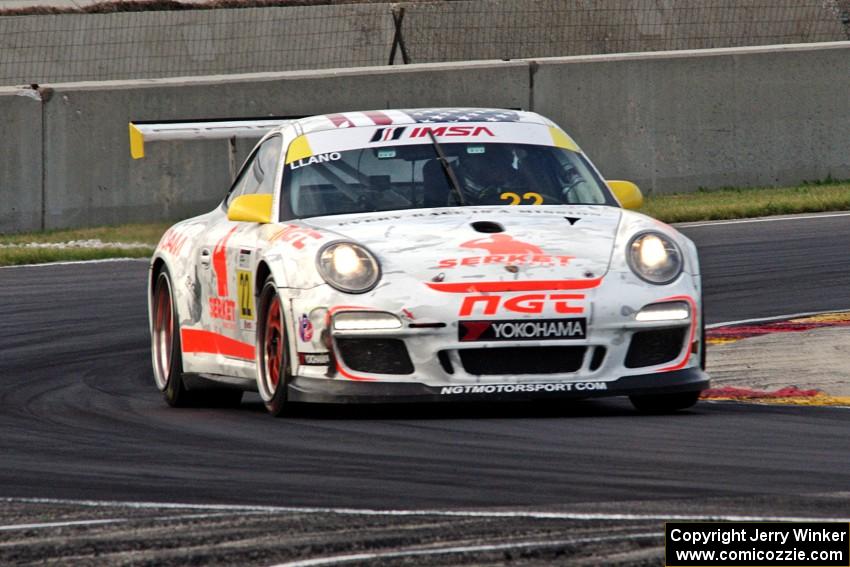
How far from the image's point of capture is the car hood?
26.7 ft

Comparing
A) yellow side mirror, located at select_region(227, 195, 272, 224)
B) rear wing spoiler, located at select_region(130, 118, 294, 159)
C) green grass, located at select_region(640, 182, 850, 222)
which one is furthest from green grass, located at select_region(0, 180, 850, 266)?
yellow side mirror, located at select_region(227, 195, 272, 224)

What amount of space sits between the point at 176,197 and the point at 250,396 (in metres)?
7.51

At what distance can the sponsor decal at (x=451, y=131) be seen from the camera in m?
9.37

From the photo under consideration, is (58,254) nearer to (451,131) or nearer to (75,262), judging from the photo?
(75,262)

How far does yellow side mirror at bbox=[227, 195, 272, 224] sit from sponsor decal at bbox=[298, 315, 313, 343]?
870 mm

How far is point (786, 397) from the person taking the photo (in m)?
9.16

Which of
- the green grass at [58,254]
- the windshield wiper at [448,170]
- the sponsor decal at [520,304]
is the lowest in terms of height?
the green grass at [58,254]

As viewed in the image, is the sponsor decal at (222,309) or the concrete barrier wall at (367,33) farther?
the concrete barrier wall at (367,33)

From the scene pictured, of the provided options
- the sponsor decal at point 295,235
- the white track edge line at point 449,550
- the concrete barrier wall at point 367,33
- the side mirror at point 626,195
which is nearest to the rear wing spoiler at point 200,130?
the concrete barrier wall at point 367,33

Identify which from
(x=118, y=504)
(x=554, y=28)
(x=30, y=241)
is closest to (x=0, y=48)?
(x=554, y=28)

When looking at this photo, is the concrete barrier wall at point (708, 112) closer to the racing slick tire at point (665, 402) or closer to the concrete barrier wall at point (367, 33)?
the concrete barrier wall at point (367, 33)

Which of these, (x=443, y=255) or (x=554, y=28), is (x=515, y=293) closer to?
(x=443, y=255)

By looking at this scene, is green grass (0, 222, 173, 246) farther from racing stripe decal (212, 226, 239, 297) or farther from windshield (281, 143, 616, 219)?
windshield (281, 143, 616, 219)

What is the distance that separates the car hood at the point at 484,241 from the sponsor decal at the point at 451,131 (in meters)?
0.70
